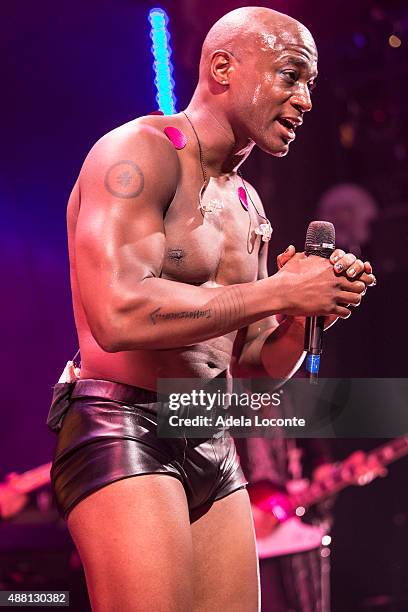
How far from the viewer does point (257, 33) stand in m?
1.90

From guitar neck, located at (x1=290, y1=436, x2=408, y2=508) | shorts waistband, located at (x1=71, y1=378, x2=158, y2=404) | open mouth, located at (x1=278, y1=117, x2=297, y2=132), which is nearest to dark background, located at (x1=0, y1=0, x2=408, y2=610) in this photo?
guitar neck, located at (x1=290, y1=436, x2=408, y2=508)

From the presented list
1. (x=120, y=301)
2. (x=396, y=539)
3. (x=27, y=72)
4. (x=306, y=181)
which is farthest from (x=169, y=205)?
(x=396, y=539)

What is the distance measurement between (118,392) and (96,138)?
161 centimetres

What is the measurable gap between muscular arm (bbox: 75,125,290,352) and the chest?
0.09 metres

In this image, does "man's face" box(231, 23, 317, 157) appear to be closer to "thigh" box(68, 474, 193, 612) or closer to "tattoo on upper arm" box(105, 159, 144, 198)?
"tattoo on upper arm" box(105, 159, 144, 198)

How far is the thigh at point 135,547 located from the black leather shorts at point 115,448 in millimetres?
34

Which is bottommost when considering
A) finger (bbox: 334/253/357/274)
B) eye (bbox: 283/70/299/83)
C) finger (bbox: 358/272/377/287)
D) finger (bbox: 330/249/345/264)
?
finger (bbox: 358/272/377/287)

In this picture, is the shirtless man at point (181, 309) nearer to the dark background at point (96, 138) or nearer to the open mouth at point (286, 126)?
the open mouth at point (286, 126)

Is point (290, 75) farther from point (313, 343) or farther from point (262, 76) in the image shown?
point (313, 343)

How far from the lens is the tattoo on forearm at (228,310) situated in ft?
5.24

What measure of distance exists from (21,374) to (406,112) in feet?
6.36

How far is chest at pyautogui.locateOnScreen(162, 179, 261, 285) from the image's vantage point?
1.75 metres

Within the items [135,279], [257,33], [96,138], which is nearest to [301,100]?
[257,33]

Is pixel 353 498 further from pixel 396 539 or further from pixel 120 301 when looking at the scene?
pixel 120 301
